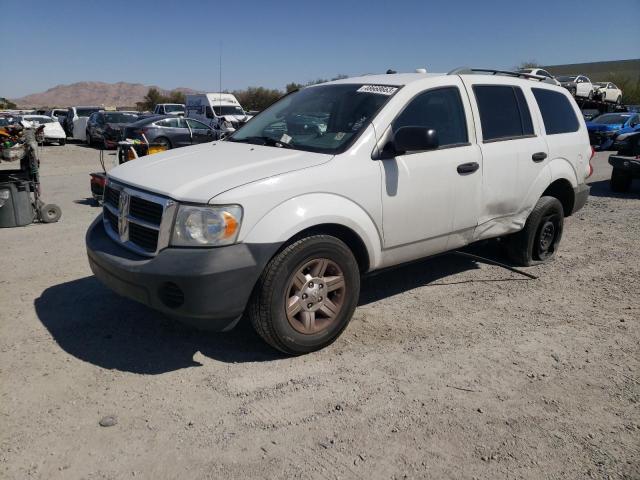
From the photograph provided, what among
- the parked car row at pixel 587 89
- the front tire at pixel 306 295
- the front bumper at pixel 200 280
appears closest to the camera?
the front bumper at pixel 200 280

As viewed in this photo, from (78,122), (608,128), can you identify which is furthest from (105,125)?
(608,128)

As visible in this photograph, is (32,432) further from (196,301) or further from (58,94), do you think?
(58,94)

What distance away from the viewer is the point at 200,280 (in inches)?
124

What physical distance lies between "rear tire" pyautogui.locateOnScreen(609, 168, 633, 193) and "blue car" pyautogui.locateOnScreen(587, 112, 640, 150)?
30.9 feet

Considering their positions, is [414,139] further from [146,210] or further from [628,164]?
[628,164]

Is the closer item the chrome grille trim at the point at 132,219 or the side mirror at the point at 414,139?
the chrome grille trim at the point at 132,219

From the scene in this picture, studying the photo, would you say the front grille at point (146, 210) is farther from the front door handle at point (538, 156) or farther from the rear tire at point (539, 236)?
the rear tire at point (539, 236)

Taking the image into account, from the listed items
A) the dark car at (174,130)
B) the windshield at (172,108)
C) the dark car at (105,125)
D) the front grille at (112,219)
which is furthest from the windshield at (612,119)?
the windshield at (172,108)

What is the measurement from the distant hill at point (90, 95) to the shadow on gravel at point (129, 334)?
385 ft

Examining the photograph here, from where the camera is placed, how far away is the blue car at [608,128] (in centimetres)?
1977

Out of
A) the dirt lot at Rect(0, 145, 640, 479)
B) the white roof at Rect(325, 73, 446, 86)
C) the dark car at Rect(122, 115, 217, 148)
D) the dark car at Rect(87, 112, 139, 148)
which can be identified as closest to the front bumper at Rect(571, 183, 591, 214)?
the dirt lot at Rect(0, 145, 640, 479)

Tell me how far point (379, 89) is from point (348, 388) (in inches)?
90.9

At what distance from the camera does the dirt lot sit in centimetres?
267

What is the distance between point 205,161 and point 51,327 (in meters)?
1.76
